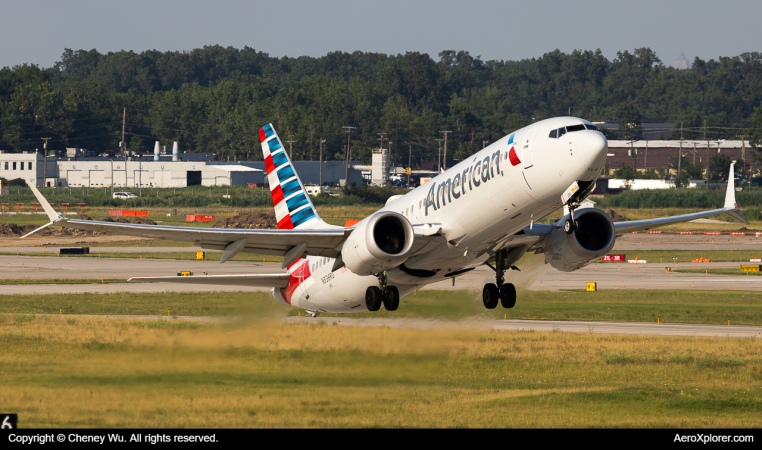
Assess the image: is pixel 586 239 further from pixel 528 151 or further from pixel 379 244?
pixel 379 244

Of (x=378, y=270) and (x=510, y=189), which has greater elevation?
(x=510, y=189)

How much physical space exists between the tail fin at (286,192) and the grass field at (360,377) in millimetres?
6831

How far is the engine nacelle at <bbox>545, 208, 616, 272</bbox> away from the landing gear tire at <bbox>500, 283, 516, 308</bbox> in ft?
7.80

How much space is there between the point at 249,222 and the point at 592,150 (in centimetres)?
9563

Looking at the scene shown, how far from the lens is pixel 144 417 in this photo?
33469 millimetres

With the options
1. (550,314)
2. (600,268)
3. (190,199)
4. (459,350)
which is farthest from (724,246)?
(190,199)

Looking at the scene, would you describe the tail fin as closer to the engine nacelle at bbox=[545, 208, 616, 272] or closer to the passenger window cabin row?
the engine nacelle at bbox=[545, 208, 616, 272]

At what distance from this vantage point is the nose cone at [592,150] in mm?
28073

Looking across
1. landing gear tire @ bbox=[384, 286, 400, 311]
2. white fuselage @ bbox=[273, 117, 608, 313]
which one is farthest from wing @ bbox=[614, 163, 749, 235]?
landing gear tire @ bbox=[384, 286, 400, 311]

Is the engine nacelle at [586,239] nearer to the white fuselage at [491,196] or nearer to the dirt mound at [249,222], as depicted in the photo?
the white fuselage at [491,196]

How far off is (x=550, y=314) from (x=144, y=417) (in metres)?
39.2

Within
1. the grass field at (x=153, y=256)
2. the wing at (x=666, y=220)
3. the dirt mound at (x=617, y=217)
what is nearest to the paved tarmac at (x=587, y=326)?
the wing at (x=666, y=220)

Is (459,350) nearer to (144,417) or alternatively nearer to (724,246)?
(144,417)

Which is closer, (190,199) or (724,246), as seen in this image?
(724,246)
